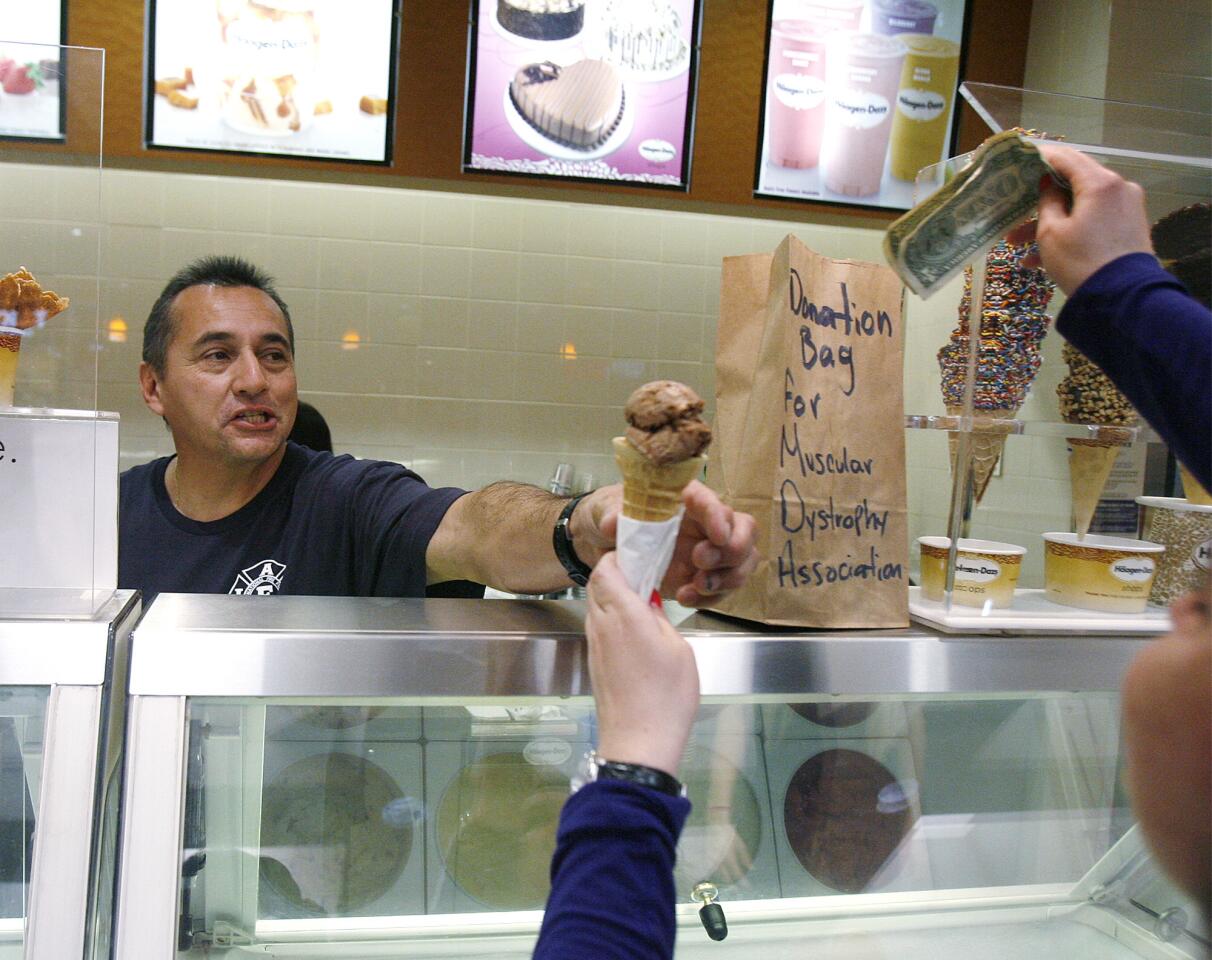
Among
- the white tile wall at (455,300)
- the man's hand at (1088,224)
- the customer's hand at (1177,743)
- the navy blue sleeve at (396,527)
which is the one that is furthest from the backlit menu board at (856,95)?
the customer's hand at (1177,743)

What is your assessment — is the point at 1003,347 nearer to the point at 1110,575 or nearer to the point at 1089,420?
the point at 1089,420

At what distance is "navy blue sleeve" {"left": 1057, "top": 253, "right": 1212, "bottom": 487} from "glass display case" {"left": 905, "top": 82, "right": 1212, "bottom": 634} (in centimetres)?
24

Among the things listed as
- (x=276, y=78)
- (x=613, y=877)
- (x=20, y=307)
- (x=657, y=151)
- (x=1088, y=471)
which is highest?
(x=276, y=78)

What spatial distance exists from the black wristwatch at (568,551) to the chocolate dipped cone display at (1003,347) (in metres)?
0.48

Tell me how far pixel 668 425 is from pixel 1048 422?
66 cm

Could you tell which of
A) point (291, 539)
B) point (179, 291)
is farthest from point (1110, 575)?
point (179, 291)

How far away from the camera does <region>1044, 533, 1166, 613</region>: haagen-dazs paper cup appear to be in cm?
113

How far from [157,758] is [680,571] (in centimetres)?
50

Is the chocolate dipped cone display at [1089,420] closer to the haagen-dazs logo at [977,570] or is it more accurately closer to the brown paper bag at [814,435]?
the haagen-dazs logo at [977,570]

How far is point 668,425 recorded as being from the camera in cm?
77

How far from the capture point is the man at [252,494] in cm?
156

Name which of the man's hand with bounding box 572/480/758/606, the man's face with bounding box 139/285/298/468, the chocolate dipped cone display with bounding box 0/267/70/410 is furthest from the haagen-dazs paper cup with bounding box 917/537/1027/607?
the man's face with bounding box 139/285/298/468

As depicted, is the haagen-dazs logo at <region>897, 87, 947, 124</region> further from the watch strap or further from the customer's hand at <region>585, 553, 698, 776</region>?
the watch strap

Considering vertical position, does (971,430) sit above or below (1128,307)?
below
